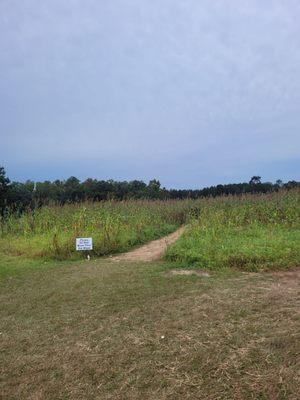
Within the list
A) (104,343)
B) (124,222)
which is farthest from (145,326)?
(124,222)

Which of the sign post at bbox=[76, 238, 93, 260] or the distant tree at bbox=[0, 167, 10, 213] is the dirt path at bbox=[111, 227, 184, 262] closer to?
the sign post at bbox=[76, 238, 93, 260]

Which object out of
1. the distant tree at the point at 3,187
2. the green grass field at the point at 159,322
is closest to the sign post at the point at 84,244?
the green grass field at the point at 159,322

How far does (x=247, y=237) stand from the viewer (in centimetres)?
Answer: 792

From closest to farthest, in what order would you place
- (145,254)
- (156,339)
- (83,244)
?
1. (156,339)
2. (83,244)
3. (145,254)

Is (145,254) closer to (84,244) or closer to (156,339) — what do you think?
(84,244)

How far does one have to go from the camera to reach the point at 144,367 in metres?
3.19

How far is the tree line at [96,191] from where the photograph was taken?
16.1 m

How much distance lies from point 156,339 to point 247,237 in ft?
15.1

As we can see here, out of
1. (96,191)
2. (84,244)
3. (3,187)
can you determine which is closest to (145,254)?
(84,244)

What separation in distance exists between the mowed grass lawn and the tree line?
9241 millimetres

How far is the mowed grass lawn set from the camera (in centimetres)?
292

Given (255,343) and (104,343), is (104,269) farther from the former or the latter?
(255,343)

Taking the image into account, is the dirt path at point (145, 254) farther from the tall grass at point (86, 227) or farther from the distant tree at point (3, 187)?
the distant tree at point (3, 187)

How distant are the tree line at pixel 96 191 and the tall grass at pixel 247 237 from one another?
4256mm
